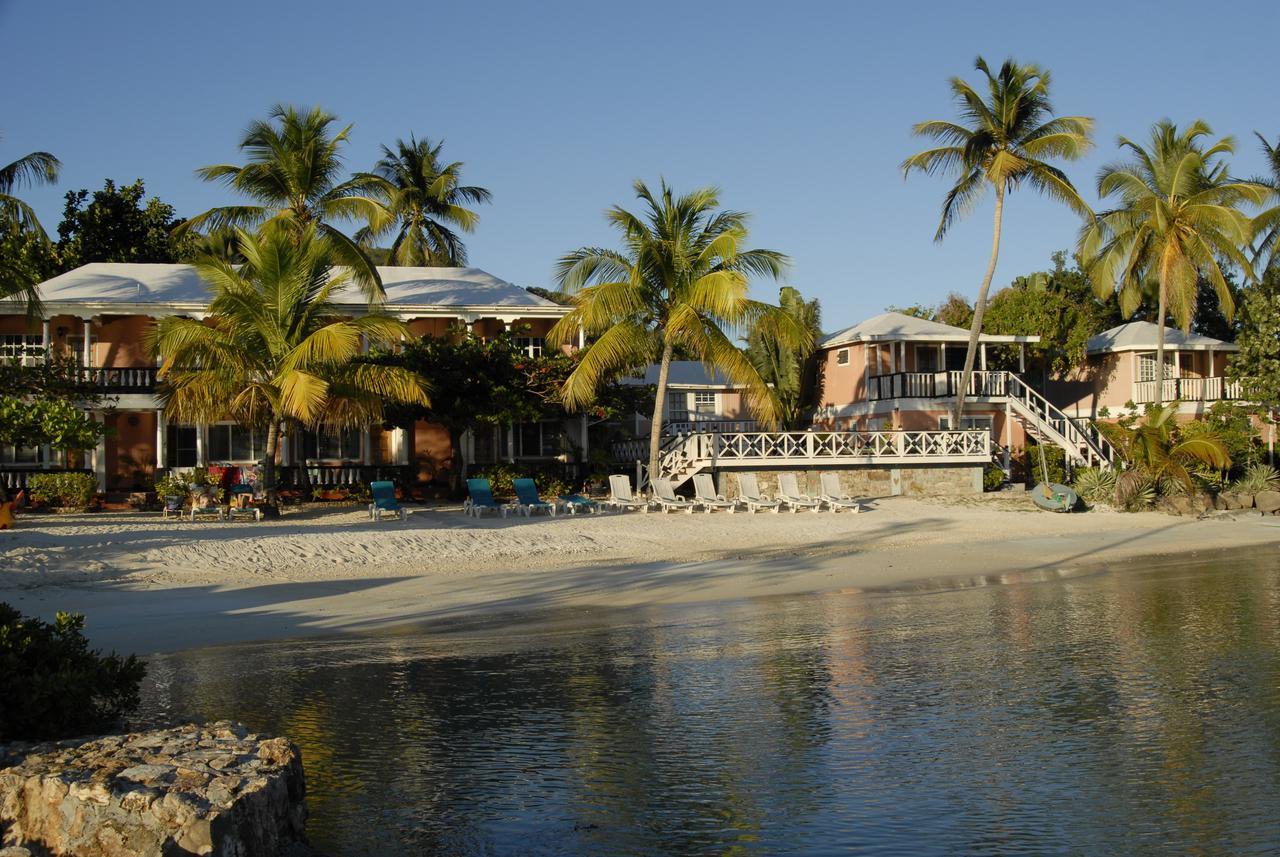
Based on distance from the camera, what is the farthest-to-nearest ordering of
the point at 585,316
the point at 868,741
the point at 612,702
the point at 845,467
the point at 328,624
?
the point at 845,467 → the point at 585,316 → the point at 328,624 → the point at 612,702 → the point at 868,741

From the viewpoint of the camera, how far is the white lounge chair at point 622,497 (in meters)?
27.0

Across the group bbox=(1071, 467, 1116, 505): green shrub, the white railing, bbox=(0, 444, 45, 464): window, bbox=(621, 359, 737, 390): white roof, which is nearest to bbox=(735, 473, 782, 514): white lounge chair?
bbox=(1071, 467, 1116, 505): green shrub

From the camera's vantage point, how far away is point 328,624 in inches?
549

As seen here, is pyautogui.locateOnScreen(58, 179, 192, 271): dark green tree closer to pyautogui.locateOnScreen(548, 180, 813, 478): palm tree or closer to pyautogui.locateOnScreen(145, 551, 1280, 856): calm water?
pyautogui.locateOnScreen(548, 180, 813, 478): palm tree

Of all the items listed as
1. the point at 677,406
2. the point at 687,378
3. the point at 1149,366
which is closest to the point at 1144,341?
the point at 1149,366

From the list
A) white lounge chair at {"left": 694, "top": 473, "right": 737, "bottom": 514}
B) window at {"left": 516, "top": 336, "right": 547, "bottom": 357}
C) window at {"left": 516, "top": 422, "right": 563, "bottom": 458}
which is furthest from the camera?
window at {"left": 516, "top": 422, "right": 563, "bottom": 458}

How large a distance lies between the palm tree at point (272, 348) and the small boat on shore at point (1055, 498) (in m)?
14.8

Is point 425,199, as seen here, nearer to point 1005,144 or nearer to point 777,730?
point 1005,144

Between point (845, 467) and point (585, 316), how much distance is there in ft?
27.3

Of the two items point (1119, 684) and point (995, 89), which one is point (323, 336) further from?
point (995, 89)

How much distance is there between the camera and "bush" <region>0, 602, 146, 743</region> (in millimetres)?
7258

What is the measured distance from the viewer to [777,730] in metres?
8.92

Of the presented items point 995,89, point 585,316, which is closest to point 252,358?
point 585,316

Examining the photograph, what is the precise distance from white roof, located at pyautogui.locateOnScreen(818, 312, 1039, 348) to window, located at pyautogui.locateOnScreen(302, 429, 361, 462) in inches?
617
